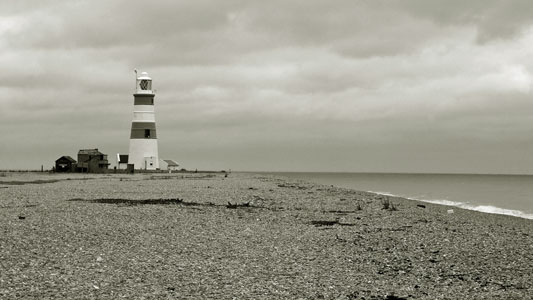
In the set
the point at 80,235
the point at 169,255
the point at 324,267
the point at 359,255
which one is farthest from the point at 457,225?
the point at 80,235

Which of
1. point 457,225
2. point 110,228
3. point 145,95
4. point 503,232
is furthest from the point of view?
point 145,95

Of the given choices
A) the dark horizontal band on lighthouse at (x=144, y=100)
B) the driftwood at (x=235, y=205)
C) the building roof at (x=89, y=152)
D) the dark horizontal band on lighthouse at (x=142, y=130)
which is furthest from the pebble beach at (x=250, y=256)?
the building roof at (x=89, y=152)

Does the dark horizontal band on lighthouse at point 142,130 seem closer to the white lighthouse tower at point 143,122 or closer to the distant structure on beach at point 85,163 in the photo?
the white lighthouse tower at point 143,122

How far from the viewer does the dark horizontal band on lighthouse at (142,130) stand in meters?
65.0

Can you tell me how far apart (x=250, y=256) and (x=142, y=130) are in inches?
2109

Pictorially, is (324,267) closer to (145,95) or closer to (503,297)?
(503,297)

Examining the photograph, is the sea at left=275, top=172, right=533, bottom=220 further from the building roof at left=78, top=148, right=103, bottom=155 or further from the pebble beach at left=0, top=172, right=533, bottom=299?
the building roof at left=78, top=148, right=103, bottom=155

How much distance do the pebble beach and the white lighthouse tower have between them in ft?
147

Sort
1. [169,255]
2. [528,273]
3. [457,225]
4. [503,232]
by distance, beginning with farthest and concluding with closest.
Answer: [457,225], [503,232], [169,255], [528,273]

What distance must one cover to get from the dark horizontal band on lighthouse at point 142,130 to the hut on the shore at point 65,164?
10.2 m

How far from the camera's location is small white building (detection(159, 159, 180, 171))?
7719 cm

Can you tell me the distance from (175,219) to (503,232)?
9791 mm

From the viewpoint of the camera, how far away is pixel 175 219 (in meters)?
19.0

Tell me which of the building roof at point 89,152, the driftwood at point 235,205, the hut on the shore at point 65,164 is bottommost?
the driftwood at point 235,205
